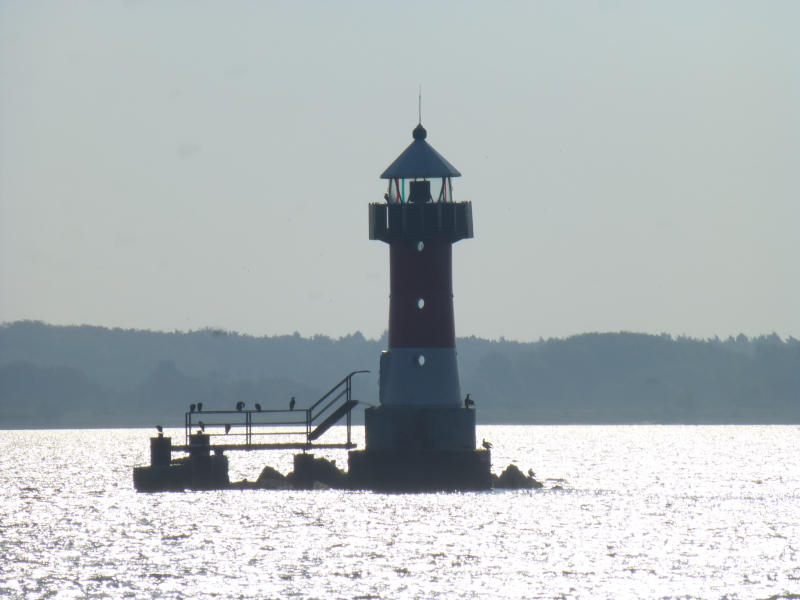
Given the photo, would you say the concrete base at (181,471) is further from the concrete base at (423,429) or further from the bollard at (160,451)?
the concrete base at (423,429)

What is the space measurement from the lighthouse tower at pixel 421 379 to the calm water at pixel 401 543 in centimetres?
164

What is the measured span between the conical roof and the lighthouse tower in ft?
5.78

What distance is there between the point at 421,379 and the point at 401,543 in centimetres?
903

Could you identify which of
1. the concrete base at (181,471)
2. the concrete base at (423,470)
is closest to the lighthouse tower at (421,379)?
the concrete base at (423,470)

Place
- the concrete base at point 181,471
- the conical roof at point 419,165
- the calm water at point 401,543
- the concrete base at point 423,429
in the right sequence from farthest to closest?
the concrete base at point 181,471, the conical roof at point 419,165, the concrete base at point 423,429, the calm water at point 401,543

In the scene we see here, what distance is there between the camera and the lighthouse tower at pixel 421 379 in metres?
59.9

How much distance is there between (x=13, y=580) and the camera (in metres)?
44.8

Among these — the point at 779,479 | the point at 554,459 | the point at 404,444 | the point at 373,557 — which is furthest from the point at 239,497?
the point at 554,459

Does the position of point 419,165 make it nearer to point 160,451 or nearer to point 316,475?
point 316,475

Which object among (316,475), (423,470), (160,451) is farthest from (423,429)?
(160,451)

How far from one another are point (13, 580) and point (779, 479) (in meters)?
61.6

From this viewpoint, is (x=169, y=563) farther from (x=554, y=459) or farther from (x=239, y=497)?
(x=554, y=459)

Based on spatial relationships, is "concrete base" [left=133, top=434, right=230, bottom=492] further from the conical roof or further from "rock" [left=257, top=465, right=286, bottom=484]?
the conical roof

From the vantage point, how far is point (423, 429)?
197 ft
